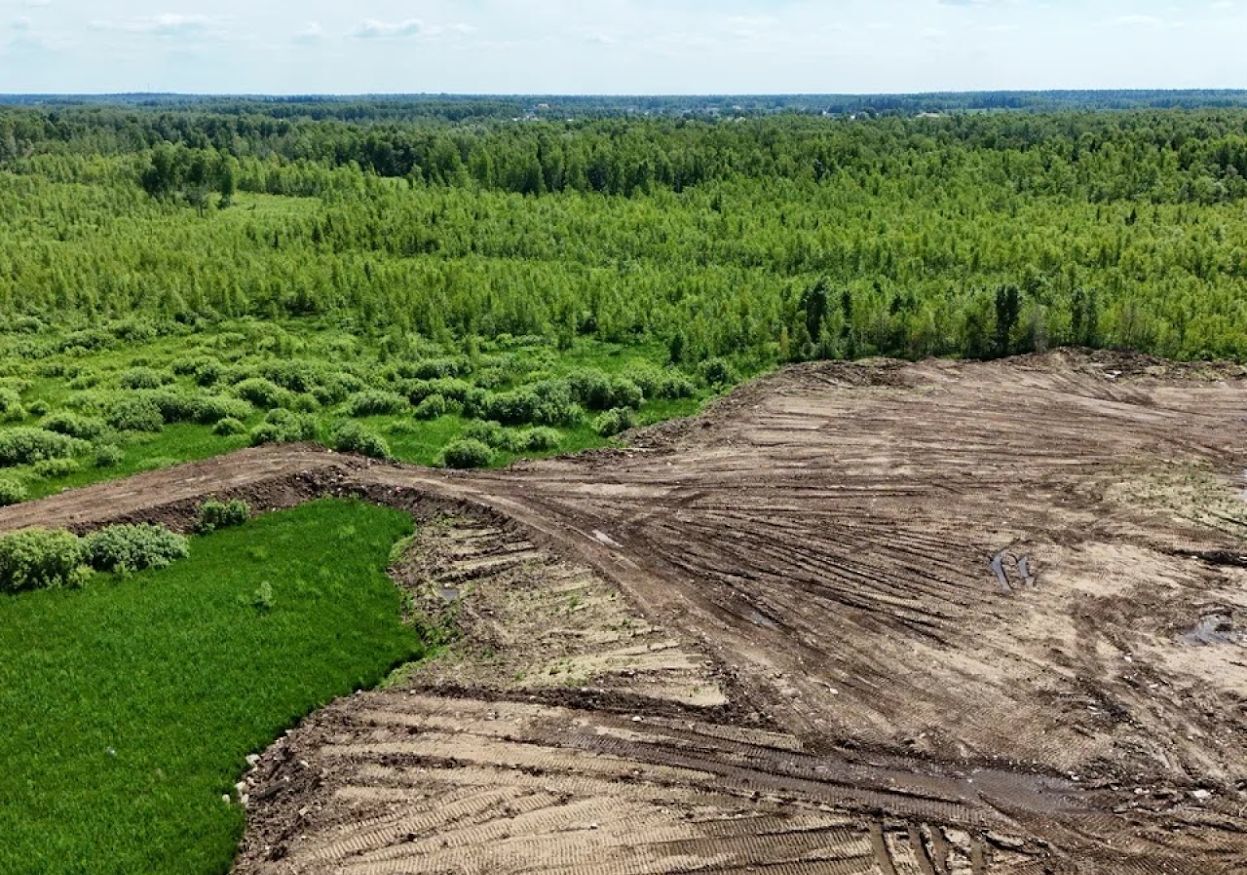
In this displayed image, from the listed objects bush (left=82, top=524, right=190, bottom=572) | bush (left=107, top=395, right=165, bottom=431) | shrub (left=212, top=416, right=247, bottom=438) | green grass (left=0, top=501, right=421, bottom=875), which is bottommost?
green grass (left=0, top=501, right=421, bottom=875)

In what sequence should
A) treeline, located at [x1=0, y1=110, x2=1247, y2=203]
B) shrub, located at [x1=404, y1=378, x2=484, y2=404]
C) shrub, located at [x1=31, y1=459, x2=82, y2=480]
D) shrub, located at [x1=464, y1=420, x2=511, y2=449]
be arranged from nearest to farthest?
1. shrub, located at [x1=31, y1=459, x2=82, y2=480]
2. shrub, located at [x1=464, y1=420, x2=511, y2=449]
3. shrub, located at [x1=404, y1=378, x2=484, y2=404]
4. treeline, located at [x1=0, y1=110, x2=1247, y2=203]

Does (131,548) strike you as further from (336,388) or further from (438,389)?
(438,389)

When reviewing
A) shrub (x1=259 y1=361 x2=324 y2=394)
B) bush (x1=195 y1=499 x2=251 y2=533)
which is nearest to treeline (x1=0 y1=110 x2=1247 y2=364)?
shrub (x1=259 y1=361 x2=324 y2=394)

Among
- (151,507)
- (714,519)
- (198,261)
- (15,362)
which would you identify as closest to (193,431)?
(151,507)

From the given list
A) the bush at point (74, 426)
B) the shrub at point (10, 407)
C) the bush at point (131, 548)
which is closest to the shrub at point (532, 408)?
the bush at point (131, 548)

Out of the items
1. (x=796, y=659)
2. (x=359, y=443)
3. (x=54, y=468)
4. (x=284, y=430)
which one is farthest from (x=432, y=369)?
(x=796, y=659)

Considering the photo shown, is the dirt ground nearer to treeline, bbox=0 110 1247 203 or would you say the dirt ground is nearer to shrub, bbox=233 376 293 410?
shrub, bbox=233 376 293 410
